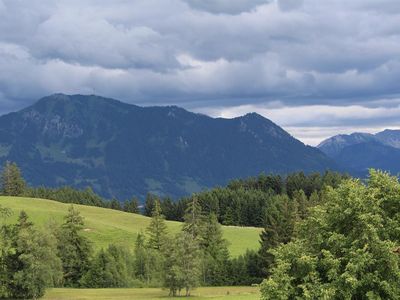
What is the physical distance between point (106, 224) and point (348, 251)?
12196 cm

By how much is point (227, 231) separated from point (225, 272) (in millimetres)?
50459

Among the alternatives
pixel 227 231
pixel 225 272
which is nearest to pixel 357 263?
pixel 225 272

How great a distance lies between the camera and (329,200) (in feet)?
131

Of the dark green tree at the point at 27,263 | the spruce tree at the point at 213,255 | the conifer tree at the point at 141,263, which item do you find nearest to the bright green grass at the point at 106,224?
the spruce tree at the point at 213,255

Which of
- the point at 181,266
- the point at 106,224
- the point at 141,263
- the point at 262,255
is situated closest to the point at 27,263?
the point at 181,266

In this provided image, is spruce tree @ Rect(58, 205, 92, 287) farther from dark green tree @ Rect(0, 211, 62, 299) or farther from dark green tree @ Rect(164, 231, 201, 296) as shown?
dark green tree @ Rect(164, 231, 201, 296)

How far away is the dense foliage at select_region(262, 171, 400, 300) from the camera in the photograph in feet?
112

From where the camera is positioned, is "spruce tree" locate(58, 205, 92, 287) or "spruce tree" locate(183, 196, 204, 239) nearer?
"spruce tree" locate(58, 205, 92, 287)

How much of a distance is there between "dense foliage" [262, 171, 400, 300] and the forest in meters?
0.06

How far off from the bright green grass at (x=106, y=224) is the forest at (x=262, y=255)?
14.0 metres

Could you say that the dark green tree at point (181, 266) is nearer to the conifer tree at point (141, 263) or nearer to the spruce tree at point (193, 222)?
the conifer tree at point (141, 263)

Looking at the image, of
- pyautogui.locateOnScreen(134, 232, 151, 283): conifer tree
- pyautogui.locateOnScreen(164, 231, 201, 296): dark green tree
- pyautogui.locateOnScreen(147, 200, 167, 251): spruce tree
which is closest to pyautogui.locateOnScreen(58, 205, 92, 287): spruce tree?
pyautogui.locateOnScreen(134, 232, 151, 283): conifer tree

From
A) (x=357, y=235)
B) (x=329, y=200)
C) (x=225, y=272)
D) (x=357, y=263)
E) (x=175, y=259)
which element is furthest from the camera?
(x=225, y=272)

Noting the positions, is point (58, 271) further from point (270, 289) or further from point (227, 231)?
point (227, 231)
